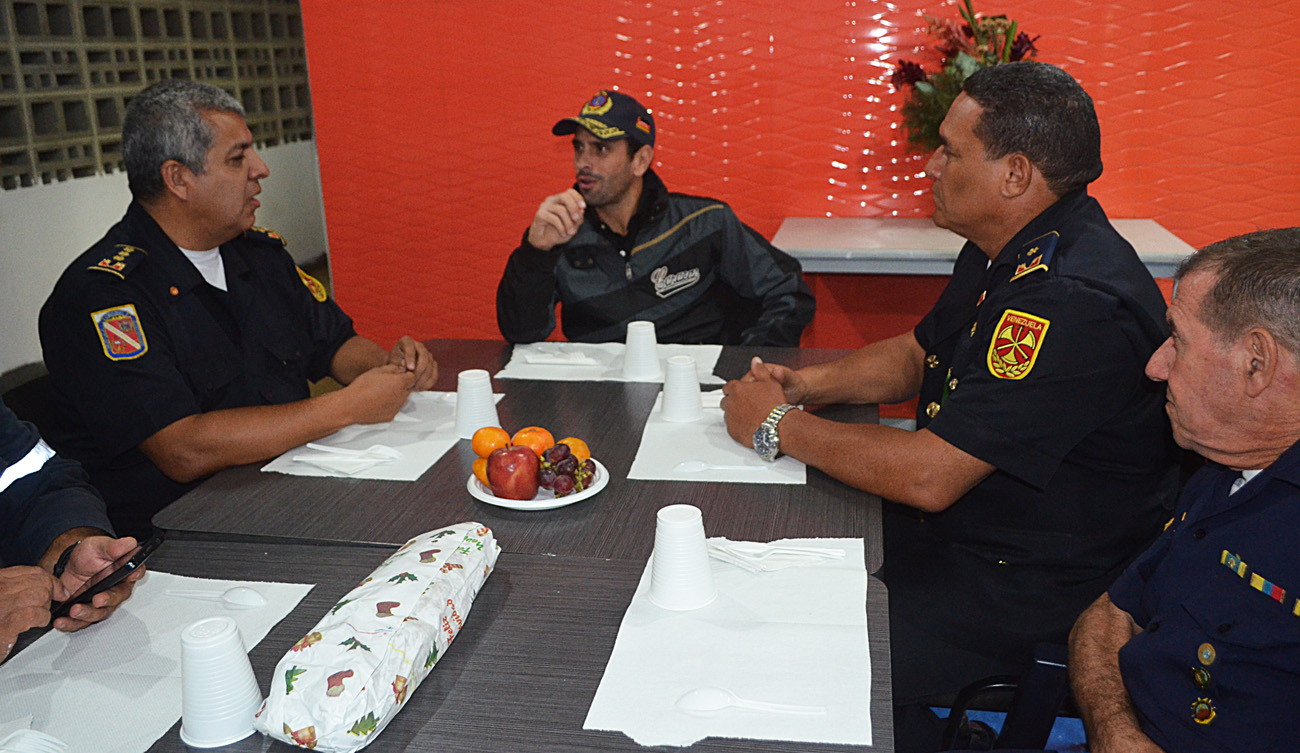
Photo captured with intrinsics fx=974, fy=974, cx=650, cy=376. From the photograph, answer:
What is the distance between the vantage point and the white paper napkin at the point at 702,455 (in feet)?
5.24

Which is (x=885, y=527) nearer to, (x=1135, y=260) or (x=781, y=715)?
(x=1135, y=260)

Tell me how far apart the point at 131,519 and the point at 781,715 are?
1513 mm

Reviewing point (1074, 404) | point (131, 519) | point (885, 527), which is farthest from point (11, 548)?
point (1074, 404)

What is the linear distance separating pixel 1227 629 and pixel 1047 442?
416 mm

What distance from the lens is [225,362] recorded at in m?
2.03

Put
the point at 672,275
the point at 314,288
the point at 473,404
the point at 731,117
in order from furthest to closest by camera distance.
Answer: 1. the point at 731,117
2. the point at 672,275
3. the point at 314,288
4. the point at 473,404

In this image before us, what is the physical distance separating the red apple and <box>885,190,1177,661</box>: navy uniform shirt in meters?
0.63

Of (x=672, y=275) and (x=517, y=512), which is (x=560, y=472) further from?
(x=672, y=275)

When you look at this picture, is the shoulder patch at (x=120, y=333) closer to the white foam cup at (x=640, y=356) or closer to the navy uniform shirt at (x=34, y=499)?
the navy uniform shirt at (x=34, y=499)

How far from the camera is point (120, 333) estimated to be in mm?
1771

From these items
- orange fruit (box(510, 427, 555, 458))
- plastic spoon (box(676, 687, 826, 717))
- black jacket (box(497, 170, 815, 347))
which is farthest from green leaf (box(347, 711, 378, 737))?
black jacket (box(497, 170, 815, 347))

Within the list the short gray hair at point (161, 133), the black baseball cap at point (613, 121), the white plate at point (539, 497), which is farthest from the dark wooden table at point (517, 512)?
the black baseball cap at point (613, 121)

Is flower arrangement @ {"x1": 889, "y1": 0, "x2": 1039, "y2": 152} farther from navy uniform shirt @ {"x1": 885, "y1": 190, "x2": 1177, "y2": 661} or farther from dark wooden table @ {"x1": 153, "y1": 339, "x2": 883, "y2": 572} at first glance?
dark wooden table @ {"x1": 153, "y1": 339, "x2": 883, "y2": 572}

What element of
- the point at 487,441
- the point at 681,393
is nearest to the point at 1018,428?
the point at 681,393
